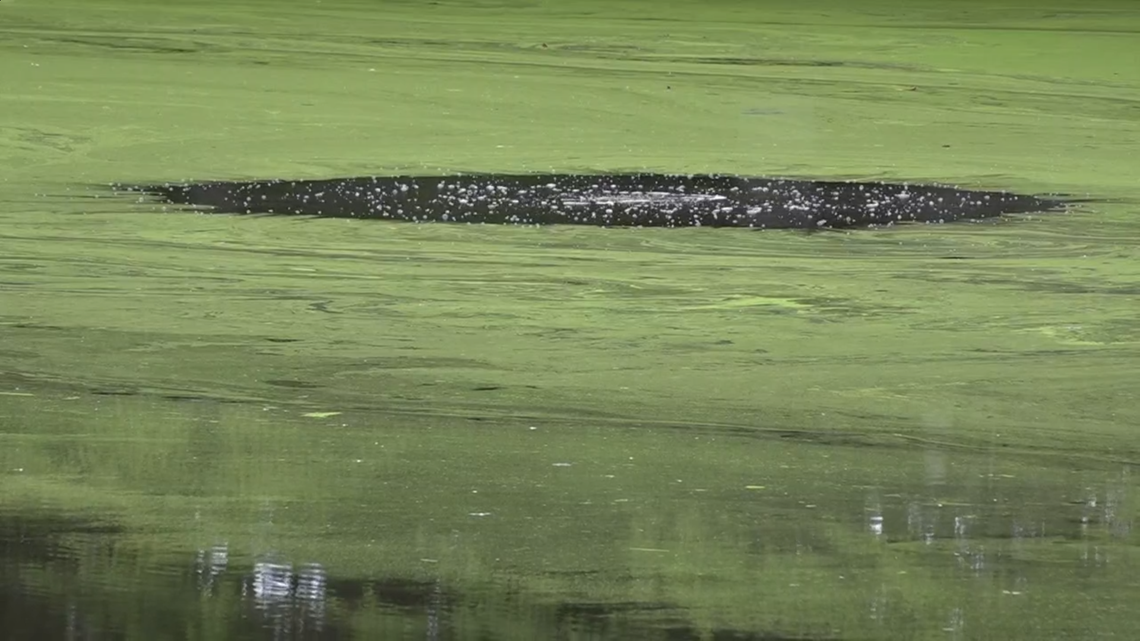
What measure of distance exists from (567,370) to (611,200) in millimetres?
682

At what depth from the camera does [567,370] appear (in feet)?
4.79

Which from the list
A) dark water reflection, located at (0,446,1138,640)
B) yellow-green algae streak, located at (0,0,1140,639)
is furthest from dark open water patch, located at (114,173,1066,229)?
dark water reflection, located at (0,446,1138,640)

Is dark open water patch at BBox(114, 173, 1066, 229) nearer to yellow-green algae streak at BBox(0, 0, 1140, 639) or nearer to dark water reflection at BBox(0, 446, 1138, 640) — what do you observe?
yellow-green algae streak at BBox(0, 0, 1140, 639)

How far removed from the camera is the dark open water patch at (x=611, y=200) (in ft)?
6.71

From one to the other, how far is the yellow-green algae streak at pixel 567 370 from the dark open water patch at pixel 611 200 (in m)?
0.06

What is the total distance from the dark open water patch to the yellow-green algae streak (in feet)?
0.19

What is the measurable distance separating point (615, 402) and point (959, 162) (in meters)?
1.08

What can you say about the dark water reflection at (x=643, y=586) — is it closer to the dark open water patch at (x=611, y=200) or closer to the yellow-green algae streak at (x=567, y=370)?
the yellow-green algae streak at (x=567, y=370)

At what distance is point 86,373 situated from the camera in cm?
142

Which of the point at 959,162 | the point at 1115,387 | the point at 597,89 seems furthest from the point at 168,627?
the point at 597,89

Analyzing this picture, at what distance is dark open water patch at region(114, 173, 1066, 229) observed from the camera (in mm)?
2045

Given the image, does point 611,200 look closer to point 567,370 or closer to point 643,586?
point 567,370

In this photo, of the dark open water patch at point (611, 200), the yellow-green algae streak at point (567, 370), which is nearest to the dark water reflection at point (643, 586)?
the yellow-green algae streak at point (567, 370)

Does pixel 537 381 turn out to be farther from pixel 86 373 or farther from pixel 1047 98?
pixel 1047 98
